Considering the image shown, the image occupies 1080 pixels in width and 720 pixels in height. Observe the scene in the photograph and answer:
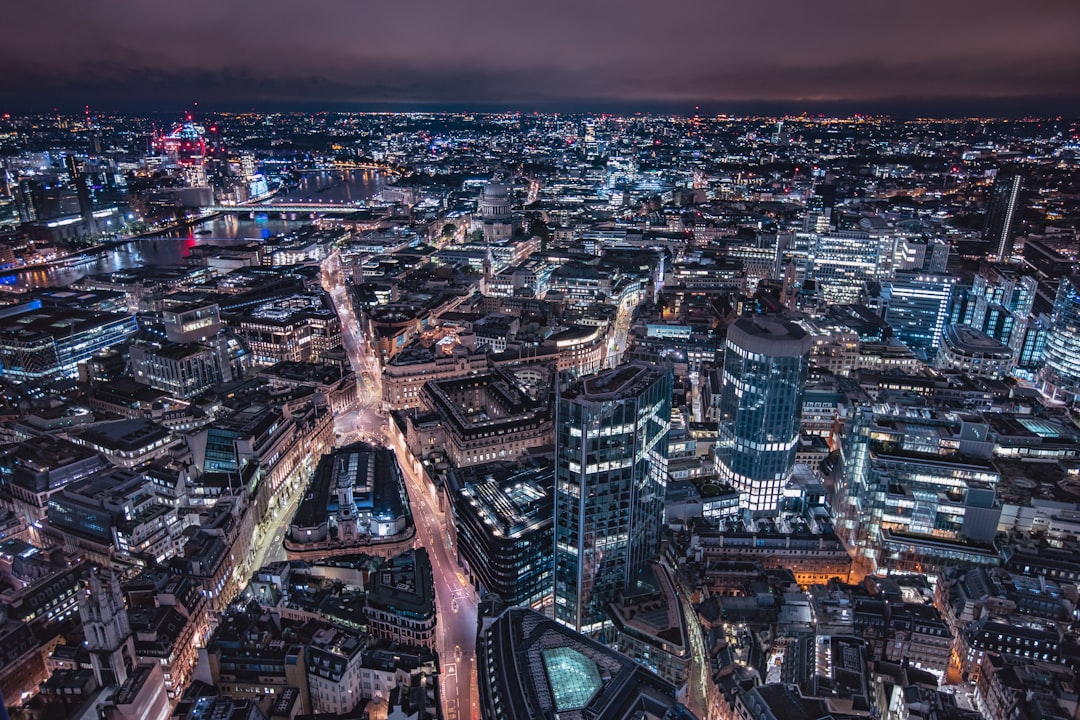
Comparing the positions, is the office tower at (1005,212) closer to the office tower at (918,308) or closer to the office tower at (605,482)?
the office tower at (918,308)

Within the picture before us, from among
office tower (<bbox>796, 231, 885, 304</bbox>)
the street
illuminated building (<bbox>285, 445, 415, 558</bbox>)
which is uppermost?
office tower (<bbox>796, 231, 885, 304</bbox>)

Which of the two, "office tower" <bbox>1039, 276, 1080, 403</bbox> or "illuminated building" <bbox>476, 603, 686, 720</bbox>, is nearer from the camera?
"illuminated building" <bbox>476, 603, 686, 720</bbox>

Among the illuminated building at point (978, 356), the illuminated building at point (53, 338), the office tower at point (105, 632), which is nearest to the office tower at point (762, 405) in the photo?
the illuminated building at point (978, 356)

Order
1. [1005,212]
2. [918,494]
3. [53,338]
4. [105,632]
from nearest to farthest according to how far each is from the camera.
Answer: [105,632]
[918,494]
[53,338]
[1005,212]

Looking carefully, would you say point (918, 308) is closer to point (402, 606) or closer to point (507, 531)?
point (507, 531)

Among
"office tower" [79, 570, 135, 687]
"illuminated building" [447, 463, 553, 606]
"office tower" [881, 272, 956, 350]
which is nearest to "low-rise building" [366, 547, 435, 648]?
"illuminated building" [447, 463, 553, 606]

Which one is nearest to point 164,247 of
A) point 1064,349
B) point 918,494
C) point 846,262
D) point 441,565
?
point 441,565

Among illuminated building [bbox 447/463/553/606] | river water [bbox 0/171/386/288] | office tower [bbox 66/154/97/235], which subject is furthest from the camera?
office tower [bbox 66/154/97/235]

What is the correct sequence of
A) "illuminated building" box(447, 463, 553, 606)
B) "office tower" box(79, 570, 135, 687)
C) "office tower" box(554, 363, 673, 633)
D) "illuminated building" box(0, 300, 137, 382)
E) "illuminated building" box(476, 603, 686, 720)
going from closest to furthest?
"illuminated building" box(476, 603, 686, 720), "office tower" box(79, 570, 135, 687), "office tower" box(554, 363, 673, 633), "illuminated building" box(447, 463, 553, 606), "illuminated building" box(0, 300, 137, 382)

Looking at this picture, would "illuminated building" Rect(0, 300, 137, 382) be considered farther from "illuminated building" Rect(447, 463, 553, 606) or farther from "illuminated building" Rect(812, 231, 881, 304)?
"illuminated building" Rect(812, 231, 881, 304)
